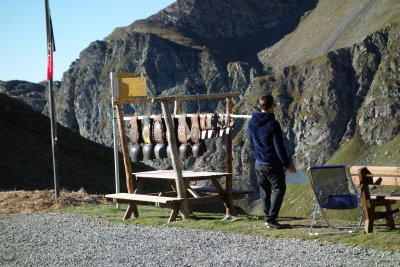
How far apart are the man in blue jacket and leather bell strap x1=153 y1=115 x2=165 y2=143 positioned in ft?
11.9

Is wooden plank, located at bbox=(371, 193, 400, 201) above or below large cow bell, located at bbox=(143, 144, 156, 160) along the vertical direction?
below

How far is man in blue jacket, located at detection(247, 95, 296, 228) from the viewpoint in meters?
10.6

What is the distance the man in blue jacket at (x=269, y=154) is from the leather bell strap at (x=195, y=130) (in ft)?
9.01

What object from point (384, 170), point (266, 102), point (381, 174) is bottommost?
point (381, 174)

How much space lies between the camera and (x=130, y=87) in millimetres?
15594

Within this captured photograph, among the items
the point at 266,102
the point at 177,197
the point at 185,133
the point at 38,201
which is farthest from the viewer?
the point at 38,201

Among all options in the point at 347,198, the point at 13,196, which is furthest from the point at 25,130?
the point at 347,198

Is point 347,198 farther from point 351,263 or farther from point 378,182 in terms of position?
point 351,263

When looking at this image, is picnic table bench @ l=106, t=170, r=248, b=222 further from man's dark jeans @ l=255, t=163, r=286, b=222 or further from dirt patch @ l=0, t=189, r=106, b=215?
dirt patch @ l=0, t=189, r=106, b=215

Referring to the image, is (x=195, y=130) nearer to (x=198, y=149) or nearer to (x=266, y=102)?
(x=198, y=149)

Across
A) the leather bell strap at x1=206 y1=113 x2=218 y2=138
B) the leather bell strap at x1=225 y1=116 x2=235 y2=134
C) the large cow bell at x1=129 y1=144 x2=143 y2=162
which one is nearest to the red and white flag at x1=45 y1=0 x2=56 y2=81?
the large cow bell at x1=129 y1=144 x2=143 y2=162

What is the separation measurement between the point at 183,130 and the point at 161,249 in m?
4.67

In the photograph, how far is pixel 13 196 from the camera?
1906 cm

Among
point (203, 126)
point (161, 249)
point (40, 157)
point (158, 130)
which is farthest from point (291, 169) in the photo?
point (40, 157)
